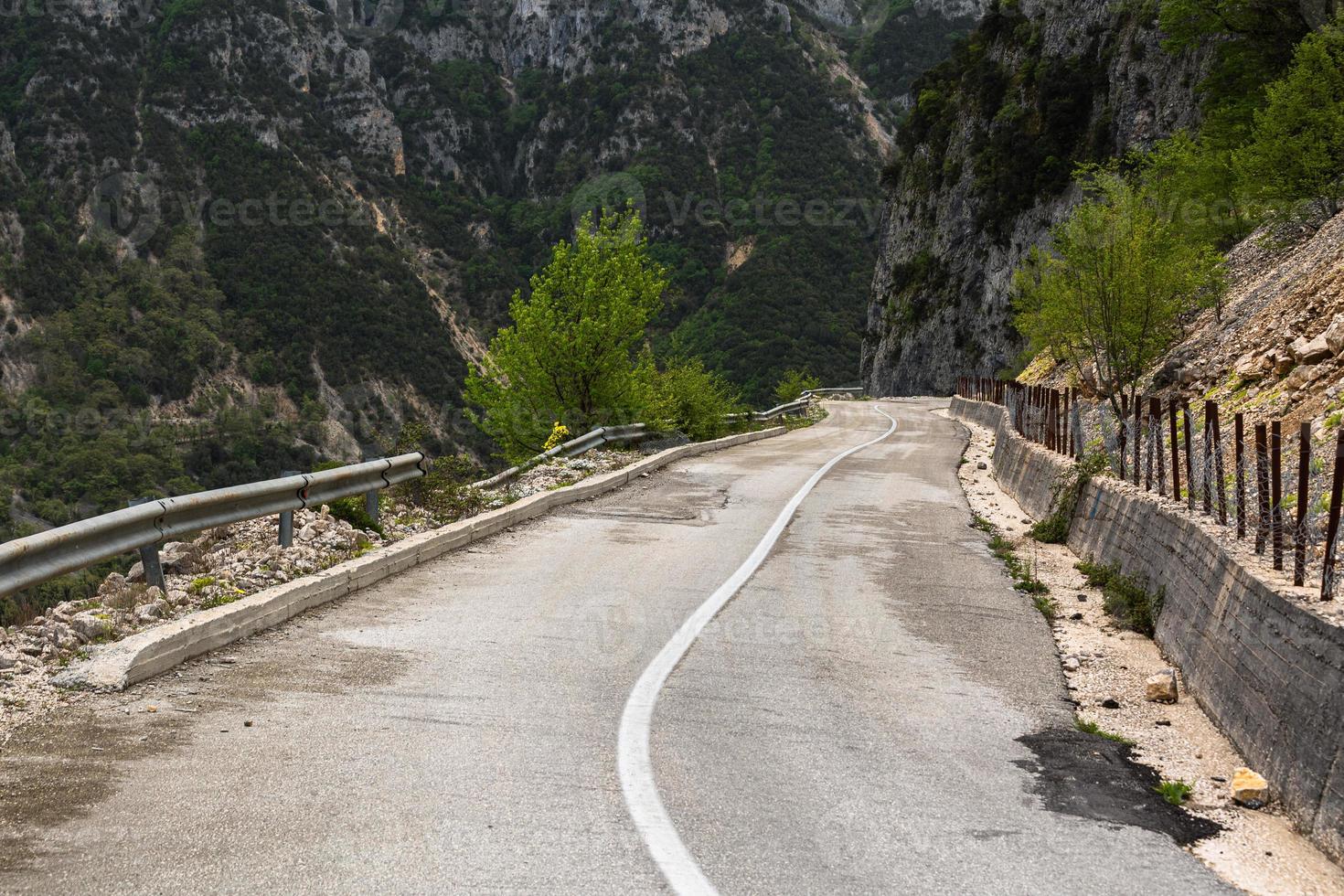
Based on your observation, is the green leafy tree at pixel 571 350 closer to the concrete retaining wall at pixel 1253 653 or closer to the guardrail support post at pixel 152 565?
the concrete retaining wall at pixel 1253 653

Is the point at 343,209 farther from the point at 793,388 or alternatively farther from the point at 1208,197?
the point at 1208,197

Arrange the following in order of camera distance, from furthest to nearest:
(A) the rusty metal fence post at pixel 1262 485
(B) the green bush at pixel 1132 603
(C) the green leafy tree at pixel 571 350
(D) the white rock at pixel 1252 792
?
(C) the green leafy tree at pixel 571 350
(B) the green bush at pixel 1132 603
(A) the rusty metal fence post at pixel 1262 485
(D) the white rock at pixel 1252 792

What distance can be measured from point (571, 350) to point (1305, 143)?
16.8 meters

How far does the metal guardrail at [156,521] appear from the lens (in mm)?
6473

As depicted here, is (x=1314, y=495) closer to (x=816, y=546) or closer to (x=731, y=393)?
(x=816, y=546)

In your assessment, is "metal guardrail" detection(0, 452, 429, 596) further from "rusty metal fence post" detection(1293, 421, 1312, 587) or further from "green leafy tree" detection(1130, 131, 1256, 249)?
"green leafy tree" detection(1130, 131, 1256, 249)

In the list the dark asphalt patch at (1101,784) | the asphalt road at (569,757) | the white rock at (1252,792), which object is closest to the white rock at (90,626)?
the asphalt road at (569,757)

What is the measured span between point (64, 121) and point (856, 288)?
9814cm

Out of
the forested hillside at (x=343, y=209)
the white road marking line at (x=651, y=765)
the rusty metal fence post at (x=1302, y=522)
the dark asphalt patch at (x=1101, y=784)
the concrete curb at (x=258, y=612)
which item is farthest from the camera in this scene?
the forested hillside at (x=343, y=209)

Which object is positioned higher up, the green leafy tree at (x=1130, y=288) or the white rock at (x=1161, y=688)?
the green leafy tree at (x=1130, y=288)

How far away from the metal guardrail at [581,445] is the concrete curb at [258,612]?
390 centimetres

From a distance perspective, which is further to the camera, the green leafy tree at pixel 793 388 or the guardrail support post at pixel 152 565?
the green leafy tree at pixel 793 388

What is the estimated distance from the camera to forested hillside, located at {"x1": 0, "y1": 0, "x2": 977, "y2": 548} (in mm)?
105000

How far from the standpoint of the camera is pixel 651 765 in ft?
17.4
